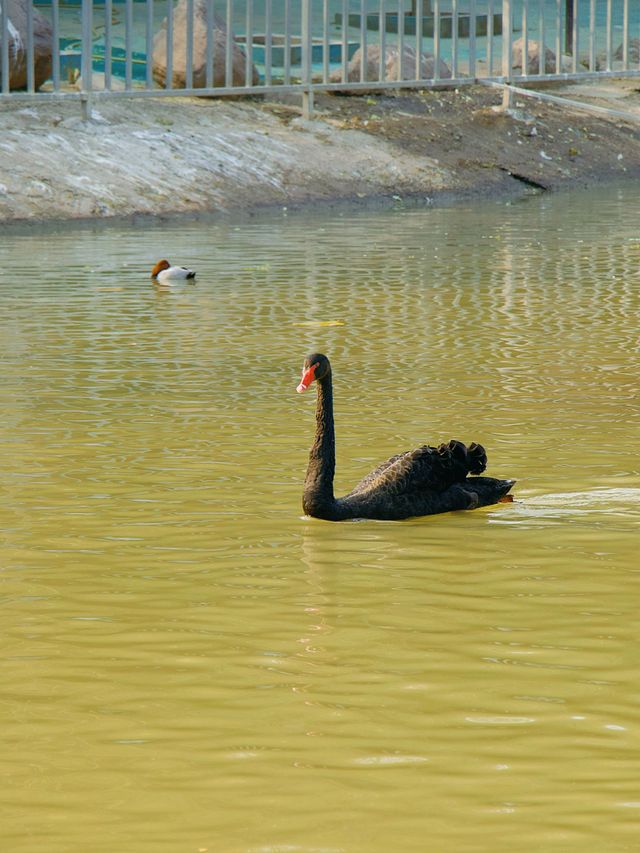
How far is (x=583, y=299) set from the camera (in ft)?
54.9

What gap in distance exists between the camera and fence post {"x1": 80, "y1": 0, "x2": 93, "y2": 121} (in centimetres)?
2675

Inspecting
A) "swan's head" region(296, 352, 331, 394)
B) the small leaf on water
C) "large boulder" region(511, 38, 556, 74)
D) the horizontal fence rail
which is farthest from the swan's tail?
"large boulder" region(511, 38, 556, 74)

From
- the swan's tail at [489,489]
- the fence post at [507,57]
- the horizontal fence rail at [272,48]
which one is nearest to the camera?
the swan's tail at [489,489]

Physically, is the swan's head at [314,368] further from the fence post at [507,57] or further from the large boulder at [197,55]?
the fence post at [507,57]

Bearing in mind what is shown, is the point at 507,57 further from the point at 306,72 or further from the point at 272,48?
the point at 306,72

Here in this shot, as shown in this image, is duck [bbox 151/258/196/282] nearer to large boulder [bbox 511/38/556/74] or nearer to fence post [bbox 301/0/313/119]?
fence post [bbox 301/0/313/119]

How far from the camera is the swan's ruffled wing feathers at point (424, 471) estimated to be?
8.49 m

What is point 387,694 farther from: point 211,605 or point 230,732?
point 211,605

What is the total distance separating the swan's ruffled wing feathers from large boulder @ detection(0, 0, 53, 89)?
69.4 ft

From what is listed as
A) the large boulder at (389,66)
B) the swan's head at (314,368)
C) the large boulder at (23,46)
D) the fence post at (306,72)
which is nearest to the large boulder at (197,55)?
the fence post at (306,72)

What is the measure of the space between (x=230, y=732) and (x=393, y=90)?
93.9 feet

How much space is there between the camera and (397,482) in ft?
27.8

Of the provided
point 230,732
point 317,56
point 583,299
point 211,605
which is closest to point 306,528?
point 211,605

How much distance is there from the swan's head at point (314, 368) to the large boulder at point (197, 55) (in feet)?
72.4
